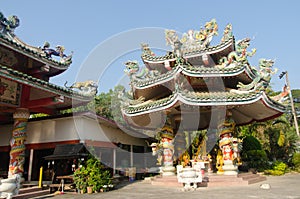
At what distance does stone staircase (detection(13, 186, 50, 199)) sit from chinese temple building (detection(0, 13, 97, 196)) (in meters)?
0.91

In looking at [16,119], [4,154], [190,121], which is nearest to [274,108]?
[190,121]

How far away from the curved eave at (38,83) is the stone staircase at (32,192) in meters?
4.23

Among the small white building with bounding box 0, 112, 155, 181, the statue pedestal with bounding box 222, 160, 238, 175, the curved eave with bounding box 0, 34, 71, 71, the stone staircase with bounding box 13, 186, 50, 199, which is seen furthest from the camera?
the small white building with bounding box 0, 112, 155, 181

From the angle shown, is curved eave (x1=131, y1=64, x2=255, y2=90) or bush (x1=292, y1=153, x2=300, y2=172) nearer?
curved eave (x1=131, y1=64, x2=255, y2=90)

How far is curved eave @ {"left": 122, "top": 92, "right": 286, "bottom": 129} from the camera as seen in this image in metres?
10.1

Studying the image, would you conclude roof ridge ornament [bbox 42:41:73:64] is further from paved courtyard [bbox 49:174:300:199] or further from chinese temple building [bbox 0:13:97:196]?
paved courtyard [bbox 49:174:300:199]

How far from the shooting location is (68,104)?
13102mm

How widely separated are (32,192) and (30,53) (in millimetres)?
6200

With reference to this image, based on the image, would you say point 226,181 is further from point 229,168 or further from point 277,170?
point 277,170

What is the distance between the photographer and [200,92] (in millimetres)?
11938

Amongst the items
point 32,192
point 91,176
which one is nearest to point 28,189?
point 32,192

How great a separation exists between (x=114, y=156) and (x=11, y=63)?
7738mm

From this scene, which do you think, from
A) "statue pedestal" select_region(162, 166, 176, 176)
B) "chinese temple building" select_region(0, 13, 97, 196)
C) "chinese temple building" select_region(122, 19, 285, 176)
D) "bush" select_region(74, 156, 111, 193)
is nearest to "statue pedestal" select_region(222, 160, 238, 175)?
"chinese temple building" select_region(122, 19, 285, 176)

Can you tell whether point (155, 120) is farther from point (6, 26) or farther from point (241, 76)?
point (6, 26)
